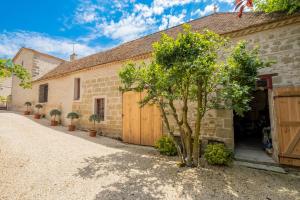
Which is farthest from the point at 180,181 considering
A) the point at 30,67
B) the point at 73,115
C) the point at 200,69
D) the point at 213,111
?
the point at 30,67

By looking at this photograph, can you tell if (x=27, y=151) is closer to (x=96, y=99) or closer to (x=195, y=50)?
(x=96, y=99)

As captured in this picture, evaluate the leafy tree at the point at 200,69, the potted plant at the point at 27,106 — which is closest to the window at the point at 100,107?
the leafy tree at the point at 200,69

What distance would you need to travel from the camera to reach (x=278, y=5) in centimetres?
541

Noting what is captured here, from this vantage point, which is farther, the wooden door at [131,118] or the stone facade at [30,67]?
the stone facade at [30,67]

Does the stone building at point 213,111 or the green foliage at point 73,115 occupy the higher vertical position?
the stone building at point 213,111

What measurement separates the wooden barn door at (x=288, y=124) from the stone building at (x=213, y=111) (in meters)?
0.18

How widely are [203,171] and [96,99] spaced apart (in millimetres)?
7146

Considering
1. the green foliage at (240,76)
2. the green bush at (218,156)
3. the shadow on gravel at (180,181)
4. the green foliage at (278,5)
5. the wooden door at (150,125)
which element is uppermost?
the green foliage at (278,5)

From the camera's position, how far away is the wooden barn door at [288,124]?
14.8ft

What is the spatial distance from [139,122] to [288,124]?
5.27m

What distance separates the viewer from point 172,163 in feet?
16.5

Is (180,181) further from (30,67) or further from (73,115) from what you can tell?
(30,67)

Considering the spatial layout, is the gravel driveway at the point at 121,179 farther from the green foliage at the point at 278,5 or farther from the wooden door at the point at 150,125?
the green foliage at the point at 278,5

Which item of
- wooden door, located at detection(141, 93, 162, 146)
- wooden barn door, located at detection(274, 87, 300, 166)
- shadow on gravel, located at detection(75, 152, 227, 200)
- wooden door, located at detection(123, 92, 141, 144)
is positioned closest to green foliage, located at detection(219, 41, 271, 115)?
wooden barn door, located at detection(274, 87, 300, 166)
